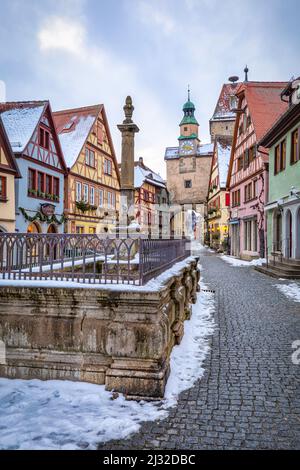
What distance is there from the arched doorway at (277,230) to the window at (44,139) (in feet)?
44.8

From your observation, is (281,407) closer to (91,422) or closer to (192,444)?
(192,444)

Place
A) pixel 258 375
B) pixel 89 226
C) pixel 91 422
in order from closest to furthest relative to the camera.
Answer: pixel 91 422 < pixel 258 375 < pixel 89 226

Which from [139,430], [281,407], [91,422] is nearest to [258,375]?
[281,407]

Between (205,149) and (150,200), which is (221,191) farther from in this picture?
(205,149)

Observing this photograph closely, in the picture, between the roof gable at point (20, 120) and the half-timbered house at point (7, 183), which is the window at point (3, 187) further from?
the roof gable at point (20, 120)

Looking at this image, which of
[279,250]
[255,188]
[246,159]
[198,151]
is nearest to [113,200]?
[246,159]

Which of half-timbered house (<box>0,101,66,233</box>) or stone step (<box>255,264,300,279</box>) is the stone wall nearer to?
stone step (<box>255,264,300,279</box>)

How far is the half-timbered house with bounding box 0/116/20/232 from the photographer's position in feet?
58.3

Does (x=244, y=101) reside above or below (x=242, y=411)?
above

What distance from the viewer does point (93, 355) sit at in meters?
4.30

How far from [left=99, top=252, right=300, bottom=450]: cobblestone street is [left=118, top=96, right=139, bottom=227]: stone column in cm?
332

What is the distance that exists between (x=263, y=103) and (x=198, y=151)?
128ft

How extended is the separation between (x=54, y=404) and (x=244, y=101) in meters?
25.0
